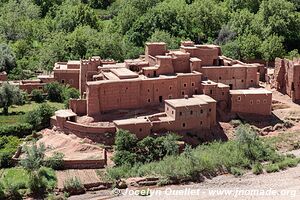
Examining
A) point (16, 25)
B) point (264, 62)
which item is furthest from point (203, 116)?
point (16, 25)

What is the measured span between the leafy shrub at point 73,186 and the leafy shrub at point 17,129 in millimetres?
7715

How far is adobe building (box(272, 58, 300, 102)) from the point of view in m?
46.5

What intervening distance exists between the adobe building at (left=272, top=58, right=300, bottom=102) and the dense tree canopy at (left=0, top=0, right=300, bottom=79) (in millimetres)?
7278

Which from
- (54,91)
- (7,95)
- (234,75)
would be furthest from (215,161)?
(7,95)

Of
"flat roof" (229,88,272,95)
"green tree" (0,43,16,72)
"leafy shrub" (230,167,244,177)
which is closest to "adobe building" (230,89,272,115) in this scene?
"flat roof" (229,88,272,95)

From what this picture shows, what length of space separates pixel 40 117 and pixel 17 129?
1.66 metres

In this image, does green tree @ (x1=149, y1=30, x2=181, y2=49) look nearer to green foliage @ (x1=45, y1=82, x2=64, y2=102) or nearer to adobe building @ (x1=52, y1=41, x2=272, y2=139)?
adobe building @ (x1=52, y1=41, x2=272, y2=139)

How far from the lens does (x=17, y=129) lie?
41.4 m

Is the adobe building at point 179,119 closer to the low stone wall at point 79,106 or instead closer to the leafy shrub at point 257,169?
the low stone wall at point 79,106

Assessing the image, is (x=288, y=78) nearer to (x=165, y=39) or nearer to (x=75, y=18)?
(x=165, y=39)

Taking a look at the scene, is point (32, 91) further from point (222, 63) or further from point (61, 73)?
point (222, 63)

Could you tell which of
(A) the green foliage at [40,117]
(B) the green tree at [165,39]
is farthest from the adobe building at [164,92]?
(B) the green tree at [165,39]

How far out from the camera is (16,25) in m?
65.6

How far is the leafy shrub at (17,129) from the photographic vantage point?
41219 millimetres
